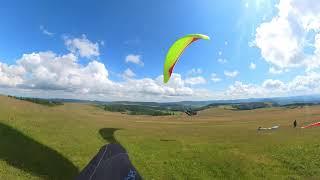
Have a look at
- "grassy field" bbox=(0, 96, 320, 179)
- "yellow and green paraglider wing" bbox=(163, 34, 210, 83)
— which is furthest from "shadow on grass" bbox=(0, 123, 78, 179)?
"yellow and green paraglider wing" bbox=(163, 34, 210, 83)

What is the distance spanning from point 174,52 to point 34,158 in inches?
651

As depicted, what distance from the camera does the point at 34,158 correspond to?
29.2 metres

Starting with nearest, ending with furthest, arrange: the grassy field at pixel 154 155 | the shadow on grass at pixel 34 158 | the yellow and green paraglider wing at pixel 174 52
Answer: the yellow and green paraglider wing at pixel 174 52
the shadow on grass at pixel 34 158
the grassy field at pixel 154 155

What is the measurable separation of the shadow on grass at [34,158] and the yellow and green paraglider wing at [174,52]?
12042 millimetres

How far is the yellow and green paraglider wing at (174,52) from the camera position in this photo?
20516 mm

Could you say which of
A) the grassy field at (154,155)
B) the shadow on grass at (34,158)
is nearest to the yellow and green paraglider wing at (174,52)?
the grassy field at (154,155)

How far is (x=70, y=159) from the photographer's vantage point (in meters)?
30.6

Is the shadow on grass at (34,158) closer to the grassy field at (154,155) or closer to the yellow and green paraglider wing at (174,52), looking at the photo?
the grassy field at (154,155)

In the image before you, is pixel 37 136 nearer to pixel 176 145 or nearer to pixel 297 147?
pixel 176 145

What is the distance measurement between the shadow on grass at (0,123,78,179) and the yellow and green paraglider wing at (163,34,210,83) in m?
12.0

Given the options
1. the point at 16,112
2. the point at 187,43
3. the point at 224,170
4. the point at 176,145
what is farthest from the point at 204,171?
the point at 16,112

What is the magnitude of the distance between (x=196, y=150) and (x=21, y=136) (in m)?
18.8

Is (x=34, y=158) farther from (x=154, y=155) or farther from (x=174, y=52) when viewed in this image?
(x=174, y=52)

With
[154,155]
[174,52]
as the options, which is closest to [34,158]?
[154,155]
